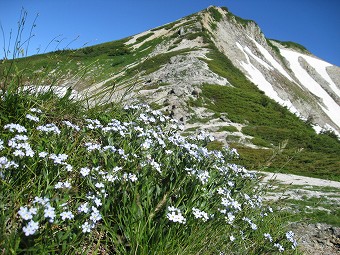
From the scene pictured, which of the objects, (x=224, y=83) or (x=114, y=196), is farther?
(x=224, y=83)

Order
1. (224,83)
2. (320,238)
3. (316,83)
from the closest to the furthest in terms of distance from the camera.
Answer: (320,238)
(224,83)
(316,83)

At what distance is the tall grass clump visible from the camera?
8.44ft

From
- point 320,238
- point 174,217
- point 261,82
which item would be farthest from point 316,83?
point 174,217

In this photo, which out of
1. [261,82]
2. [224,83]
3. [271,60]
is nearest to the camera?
[224,83]

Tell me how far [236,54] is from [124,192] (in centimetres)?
7299

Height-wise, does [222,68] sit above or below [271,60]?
below

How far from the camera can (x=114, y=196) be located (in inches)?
127

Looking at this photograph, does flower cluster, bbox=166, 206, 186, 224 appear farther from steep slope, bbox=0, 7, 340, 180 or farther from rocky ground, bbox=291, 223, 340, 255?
rocky ground, bbox=291, 223, 340, 255

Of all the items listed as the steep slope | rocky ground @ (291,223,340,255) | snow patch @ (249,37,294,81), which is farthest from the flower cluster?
snow patch @ (249,37,294,81)

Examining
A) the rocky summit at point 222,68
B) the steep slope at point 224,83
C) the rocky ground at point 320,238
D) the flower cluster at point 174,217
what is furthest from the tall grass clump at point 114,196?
the rocky summit at point 222,68

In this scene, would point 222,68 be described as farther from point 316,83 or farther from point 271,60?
point 316,83

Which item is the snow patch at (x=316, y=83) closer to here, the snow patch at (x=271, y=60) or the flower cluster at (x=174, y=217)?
the snow patch at (x=271, y=60)

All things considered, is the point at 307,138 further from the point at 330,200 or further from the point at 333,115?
the point at 333,115

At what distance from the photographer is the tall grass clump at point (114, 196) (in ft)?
8.44
